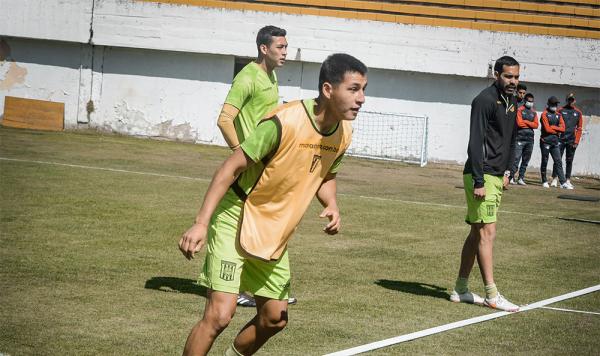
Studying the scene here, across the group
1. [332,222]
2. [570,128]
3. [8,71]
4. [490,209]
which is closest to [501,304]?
[490,209]

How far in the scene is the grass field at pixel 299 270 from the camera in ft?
24.3

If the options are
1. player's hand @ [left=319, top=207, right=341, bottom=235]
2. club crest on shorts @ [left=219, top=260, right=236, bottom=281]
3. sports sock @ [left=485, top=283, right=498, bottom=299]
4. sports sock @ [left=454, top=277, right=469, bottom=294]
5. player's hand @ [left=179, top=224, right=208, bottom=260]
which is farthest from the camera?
sports sock @ [left=454, top=277, right=469, bottom=294]

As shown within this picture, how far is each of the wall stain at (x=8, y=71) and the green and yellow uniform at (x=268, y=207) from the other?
27390mm

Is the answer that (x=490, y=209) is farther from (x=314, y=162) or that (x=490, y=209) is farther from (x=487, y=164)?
(x=314, y=162)

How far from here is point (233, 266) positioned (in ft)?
18.4

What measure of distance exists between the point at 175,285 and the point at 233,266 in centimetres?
368

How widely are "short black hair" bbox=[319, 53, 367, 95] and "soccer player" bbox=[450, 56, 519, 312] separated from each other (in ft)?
12.0

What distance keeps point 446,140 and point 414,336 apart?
22400 millimetres

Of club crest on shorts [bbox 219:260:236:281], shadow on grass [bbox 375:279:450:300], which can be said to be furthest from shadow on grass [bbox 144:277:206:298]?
club crest on shorts [bbox 219:260:236:281]

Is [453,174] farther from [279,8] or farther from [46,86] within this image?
[46,86]

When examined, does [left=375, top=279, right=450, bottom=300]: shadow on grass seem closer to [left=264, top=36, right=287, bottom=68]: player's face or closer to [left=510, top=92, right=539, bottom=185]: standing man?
[left=264, top=36, right=287, bottom=68]: player's face

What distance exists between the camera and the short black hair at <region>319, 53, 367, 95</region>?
A: 18.7 ft

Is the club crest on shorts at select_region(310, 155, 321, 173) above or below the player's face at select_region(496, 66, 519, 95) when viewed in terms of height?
below

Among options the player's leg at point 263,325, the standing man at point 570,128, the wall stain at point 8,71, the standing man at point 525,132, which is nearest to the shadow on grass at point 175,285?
the player's leg at point 263,325
